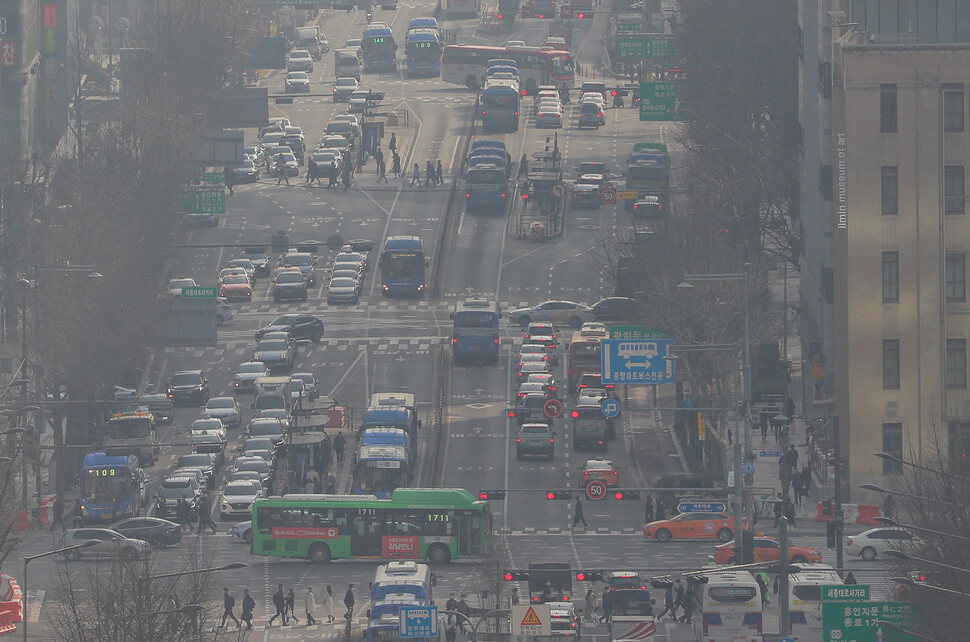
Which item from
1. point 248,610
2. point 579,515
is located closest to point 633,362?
point 579,515

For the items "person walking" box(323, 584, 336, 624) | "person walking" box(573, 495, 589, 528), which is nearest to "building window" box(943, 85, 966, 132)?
"person walking" box(573, 495, 589, 528)

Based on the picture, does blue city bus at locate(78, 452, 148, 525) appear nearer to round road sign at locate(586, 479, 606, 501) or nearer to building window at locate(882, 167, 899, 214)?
round road sign at locate(586, 479, 606, 501)

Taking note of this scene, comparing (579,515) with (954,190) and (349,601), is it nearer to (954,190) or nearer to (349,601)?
(349,601)

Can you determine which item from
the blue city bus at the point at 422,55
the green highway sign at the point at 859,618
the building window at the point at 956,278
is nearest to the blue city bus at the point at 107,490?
the building window at the point at 956,278

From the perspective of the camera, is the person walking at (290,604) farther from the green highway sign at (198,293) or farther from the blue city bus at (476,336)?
the blue city bus at (476,336)

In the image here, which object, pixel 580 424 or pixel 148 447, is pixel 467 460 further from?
pixel 148 447

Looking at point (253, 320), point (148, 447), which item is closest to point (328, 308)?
point (253, 320)
